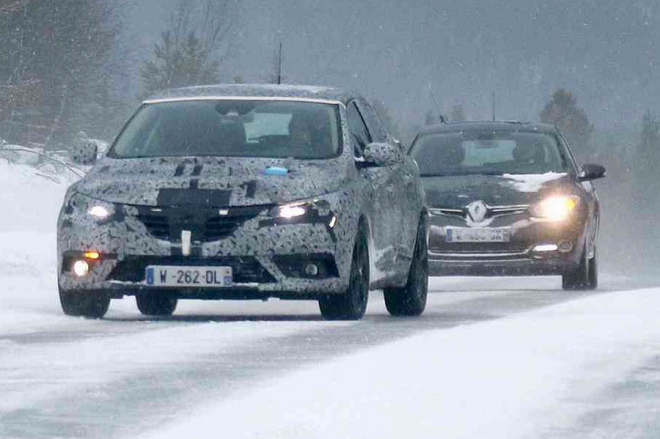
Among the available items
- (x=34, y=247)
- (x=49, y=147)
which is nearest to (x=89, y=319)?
(x=34, y=247)

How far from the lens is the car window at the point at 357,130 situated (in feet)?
43.9

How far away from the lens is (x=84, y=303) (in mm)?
12570

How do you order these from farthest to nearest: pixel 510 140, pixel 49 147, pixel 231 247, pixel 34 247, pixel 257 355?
1. pixel 49 147
2. pixel 510 140
3. pixel 34 247
4. pixel 231 247
5. pixel 257 355

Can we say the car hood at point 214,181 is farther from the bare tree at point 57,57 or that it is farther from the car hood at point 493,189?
the bare tree at point 57,57

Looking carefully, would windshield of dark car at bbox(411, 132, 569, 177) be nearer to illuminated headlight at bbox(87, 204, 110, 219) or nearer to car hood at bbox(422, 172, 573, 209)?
car hood at bbox(422, 172, 573, 209)

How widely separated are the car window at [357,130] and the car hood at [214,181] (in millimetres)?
823

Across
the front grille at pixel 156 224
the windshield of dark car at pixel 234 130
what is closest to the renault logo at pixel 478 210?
the windshield of dark car at pixel 234 130

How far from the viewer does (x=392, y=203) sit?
1358cm

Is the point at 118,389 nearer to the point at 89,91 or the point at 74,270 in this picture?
the point at 74,270

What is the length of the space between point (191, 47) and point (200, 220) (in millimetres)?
69700

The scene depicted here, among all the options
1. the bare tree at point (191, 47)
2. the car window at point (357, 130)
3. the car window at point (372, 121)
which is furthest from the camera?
the bare tree at point (191, 47)

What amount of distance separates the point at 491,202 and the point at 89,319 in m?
7.06

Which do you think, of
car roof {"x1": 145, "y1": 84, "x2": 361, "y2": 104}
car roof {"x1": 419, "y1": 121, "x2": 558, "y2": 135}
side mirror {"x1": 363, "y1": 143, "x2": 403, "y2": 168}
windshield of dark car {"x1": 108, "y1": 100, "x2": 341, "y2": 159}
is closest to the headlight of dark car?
windshield of dark car {"x1": 108, "y1": 100, "x2": 341, "y2": 159}

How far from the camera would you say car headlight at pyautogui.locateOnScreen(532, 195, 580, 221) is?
18.9 m
